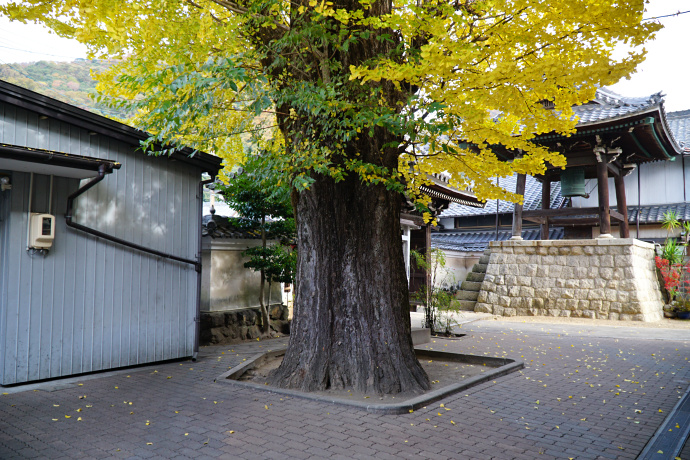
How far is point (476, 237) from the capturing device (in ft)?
80.1

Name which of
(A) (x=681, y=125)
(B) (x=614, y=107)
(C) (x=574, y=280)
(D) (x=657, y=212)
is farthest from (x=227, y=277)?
(A) (x=681, y=125)

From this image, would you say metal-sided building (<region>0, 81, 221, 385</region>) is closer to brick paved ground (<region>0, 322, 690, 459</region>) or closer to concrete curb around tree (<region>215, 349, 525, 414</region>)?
brick paved ground (<region>0, 322, 690, 459</region>)

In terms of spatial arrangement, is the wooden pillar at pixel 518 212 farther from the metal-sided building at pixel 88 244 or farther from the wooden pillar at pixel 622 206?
the metal-sided building at pixel 88 244

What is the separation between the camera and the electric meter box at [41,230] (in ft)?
20.0

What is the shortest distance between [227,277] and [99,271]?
3.67 m

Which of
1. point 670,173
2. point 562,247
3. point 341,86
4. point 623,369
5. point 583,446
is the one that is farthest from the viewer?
point 670,173

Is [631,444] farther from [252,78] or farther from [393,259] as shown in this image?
[252,78]

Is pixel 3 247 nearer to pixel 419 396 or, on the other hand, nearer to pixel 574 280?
pixel 419 396

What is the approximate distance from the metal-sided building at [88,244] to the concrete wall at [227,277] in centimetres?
185

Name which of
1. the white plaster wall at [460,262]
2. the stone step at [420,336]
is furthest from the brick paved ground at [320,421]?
the white plaster wall at [460,262]

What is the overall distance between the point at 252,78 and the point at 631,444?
4932 mm

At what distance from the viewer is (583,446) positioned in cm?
431

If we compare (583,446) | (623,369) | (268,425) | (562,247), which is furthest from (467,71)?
(562,247)

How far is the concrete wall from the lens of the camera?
32.8 ft
